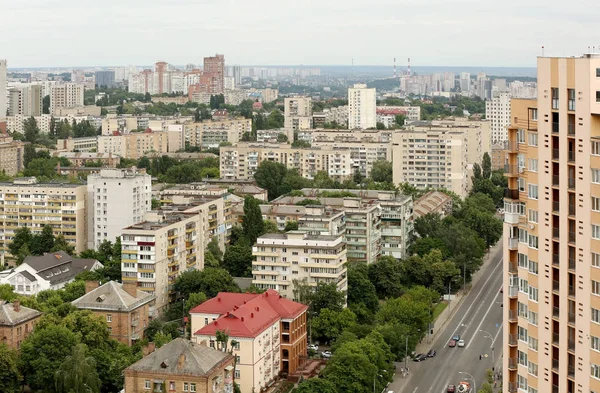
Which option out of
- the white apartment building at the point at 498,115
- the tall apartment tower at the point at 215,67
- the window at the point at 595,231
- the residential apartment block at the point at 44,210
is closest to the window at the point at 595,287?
the window at the point at 595,231

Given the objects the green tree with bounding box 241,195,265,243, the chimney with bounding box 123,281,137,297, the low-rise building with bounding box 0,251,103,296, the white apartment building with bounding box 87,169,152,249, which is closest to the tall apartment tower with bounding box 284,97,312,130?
the white apartment building with bounding box 87,169,152,249

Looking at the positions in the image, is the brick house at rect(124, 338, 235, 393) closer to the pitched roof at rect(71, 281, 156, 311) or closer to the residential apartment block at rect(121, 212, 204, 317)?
the pitched roof at rect(71, 281, 156, 311)

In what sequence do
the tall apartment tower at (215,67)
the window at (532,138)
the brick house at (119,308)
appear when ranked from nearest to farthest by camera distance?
the window at (532,138) < the brick house at (119,308) < the tall apartment tower at (215,67)

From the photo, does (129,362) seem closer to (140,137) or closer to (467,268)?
(467,268)

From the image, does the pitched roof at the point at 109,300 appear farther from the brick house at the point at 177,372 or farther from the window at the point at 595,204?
the window at the point at 595,204

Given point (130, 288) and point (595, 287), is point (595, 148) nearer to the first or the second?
point (595, 287)

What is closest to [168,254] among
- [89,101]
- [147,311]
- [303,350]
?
[147,311]
